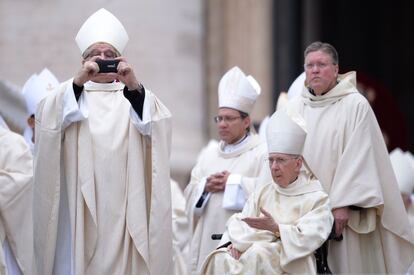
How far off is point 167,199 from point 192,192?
1639 millimetres

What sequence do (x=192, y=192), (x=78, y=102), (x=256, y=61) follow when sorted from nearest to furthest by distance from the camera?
(x=78, y=102) < (x=192, y=192) < (x=256, y=61)

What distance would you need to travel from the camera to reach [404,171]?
42.1ft

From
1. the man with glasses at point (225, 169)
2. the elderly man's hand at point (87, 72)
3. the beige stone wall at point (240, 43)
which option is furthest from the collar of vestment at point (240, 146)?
the beige stone wall at point (240, 43)

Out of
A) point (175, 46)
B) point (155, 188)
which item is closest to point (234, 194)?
point (155, 188)

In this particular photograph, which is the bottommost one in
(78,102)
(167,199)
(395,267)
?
(395,267)

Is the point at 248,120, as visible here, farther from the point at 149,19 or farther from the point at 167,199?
the point at 149,19

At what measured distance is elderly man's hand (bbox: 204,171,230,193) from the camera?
414 inches

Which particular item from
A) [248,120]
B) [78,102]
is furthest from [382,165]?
[78,102]

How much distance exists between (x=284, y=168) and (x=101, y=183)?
3.75 feet

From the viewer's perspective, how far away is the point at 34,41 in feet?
51.1

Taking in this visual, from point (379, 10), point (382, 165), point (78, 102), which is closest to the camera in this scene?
point (78, 102)

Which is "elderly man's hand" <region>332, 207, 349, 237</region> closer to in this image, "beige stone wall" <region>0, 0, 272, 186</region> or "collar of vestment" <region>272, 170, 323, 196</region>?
"collar of vestment" <region>272, 170, 323, 196</region>

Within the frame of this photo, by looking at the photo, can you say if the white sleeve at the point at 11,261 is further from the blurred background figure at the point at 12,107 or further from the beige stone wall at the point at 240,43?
the beige stone wall at the point at 240,43

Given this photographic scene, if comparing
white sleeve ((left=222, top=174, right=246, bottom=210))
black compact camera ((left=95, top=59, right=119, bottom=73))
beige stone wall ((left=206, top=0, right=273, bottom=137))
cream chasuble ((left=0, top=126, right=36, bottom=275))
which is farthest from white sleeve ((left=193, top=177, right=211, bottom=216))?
beige stone wall ((left=206, top=0, right=273, bottom=137))
